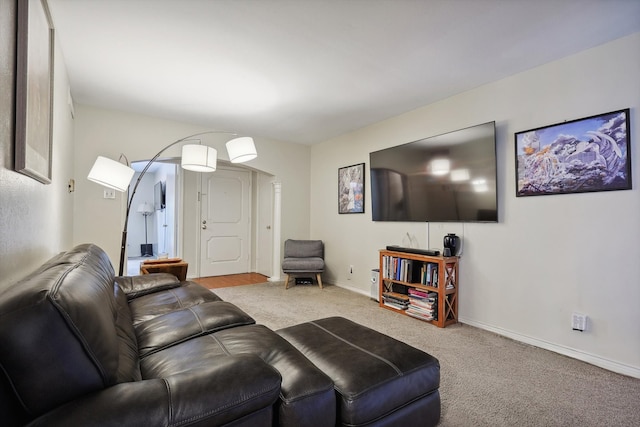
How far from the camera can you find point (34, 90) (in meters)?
1.47

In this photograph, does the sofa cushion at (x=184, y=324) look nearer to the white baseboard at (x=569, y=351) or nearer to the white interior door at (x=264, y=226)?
the white baseboard at (x=569, y=351)

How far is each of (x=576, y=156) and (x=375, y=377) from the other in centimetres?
235

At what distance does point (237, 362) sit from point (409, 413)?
2.86 feet

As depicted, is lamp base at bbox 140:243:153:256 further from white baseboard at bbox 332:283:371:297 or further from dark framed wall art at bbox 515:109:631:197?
dark framed wall art at bbox 515:109:631:197

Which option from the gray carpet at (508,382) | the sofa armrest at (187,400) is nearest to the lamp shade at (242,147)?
the gray carpet at (508,382)

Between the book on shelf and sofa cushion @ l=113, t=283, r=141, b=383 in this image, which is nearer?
sofa cushion @ l=113, t=283, r=141, b=383

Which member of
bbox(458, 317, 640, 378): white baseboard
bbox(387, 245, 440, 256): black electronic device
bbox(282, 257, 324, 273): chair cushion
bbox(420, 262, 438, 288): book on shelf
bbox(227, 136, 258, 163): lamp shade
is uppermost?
bbox(227, 136, 258, 163): lamp shade

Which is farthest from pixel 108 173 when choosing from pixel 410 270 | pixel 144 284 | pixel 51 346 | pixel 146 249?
pixel 146 249

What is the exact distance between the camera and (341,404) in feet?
3.87

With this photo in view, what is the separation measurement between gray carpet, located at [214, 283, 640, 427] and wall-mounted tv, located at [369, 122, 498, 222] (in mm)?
1136

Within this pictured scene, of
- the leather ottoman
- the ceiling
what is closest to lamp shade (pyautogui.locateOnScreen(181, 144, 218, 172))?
the ceiling

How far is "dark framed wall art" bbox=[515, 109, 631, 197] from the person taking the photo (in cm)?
214

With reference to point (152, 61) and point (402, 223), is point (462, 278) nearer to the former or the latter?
point (402, 223)

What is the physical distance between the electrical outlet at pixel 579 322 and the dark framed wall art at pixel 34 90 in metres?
3.58
